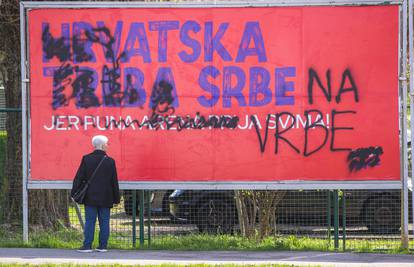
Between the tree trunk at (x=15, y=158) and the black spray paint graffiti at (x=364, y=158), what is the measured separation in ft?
16.8

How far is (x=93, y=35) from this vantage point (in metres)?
12.6

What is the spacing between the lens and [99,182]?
11.7 metres

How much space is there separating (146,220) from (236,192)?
1.50m

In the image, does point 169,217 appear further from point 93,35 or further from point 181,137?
point 93,35

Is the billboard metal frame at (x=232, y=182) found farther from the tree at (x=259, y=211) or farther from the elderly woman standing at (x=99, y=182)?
the tree at (x=259, y=211)

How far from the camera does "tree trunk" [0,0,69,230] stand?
13.8 meters

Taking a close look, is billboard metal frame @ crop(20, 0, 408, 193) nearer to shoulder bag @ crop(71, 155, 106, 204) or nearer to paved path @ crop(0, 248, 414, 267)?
shoulder bag @ crop(71, 155, 106, 204)

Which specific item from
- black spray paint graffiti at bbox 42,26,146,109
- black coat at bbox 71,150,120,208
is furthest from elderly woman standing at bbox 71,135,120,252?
black spray paint graffiti at bbox 42,26,146,109

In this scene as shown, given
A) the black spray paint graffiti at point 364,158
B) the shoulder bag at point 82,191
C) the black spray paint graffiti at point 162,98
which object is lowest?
the shoulder bag at point 82,191

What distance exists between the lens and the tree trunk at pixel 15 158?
545 inches

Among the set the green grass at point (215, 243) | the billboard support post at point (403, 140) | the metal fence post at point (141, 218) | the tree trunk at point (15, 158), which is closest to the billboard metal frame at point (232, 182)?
the billboard support post at point (403, 140)

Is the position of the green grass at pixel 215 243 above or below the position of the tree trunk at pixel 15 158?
below

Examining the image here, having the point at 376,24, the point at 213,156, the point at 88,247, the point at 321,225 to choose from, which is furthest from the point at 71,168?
the point at 376,24

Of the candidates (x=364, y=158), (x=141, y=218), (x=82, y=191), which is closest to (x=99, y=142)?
(x=82, y=191)
